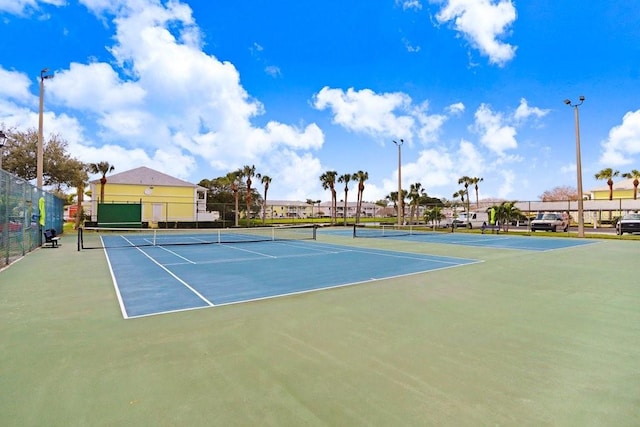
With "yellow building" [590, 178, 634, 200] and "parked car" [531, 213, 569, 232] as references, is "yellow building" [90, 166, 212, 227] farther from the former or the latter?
"yellow building" [590, 178, 634, 200]

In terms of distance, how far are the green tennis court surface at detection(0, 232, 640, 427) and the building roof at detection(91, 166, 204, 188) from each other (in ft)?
120

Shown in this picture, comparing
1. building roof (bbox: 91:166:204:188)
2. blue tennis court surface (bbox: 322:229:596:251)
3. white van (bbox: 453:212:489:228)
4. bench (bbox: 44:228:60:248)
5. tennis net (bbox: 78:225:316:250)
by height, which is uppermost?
building roof (bbox: 91:166:204:188)

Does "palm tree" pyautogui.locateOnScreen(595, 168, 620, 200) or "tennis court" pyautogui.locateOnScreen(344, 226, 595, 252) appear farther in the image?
"palm tree" pyautogui.locateOnScreen(595, 168, 620, 200)

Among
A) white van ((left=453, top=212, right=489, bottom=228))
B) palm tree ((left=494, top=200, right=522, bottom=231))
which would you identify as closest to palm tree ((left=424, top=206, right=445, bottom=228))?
white van ((left=453, top=212, right=489, bottom=228))

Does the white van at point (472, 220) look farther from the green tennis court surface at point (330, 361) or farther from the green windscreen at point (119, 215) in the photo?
the green windscreen at point (119, 215)

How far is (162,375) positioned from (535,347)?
4004 mm

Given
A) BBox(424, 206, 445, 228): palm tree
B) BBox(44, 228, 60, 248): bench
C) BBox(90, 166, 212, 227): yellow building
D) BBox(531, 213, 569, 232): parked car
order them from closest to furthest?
BBox(44, 228, 60, 248): bench → BBox(531, 213, 569, 232): parked car → BBox(424, 206, 445, 228): palm tree → BBox(90, 166, 212, 227): yellow building

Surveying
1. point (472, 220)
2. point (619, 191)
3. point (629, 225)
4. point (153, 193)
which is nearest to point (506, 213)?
point (472, 220)

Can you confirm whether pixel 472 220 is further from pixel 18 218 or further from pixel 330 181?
pixel 18 218

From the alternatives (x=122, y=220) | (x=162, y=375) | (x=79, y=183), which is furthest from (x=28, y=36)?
(x=162, y=375)

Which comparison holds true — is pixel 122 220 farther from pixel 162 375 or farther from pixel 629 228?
pixel 629 228

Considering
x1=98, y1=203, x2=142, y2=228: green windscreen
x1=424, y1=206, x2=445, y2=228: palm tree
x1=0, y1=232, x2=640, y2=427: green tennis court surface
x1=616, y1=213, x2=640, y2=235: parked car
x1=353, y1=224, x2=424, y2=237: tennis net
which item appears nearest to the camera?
x1=0, y1=232, x2=640, y2=427: green tennis court surface

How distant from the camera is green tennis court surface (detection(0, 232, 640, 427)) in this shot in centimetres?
252

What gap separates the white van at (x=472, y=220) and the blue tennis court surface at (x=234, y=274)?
79.7ft
